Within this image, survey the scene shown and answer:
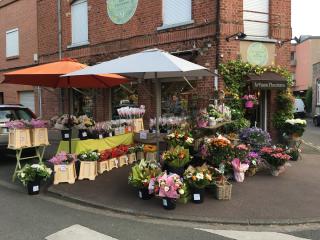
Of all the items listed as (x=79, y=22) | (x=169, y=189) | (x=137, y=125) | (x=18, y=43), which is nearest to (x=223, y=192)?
(x=169, y=189)

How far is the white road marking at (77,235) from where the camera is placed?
5180 mm

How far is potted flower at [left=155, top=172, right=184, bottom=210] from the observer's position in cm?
617

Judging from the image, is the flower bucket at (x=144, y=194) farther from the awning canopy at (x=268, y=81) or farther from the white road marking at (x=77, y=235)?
the awning canopy at (x=268, y=81)

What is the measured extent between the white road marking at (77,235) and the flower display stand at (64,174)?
8.43ft

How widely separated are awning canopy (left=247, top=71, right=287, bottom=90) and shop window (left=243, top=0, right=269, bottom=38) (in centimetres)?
126

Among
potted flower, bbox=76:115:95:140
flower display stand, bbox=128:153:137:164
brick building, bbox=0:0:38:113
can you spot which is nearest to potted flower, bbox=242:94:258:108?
flower display stand, bbox=128:153:137:164

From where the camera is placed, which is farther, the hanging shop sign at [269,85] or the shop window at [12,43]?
the shop window at [12,43]

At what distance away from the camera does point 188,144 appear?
7766 mm

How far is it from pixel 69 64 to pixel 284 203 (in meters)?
5.28

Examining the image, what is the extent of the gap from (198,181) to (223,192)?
611 millimetres

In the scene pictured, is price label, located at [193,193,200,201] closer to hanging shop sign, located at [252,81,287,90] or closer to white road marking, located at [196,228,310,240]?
white road marking, located at [196,228,310,240]

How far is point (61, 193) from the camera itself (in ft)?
24.3

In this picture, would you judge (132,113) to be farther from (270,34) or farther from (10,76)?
(270,34)

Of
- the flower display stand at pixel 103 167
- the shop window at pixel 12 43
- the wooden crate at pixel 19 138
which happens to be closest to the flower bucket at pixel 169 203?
the flower display stand at pixel 103 167
